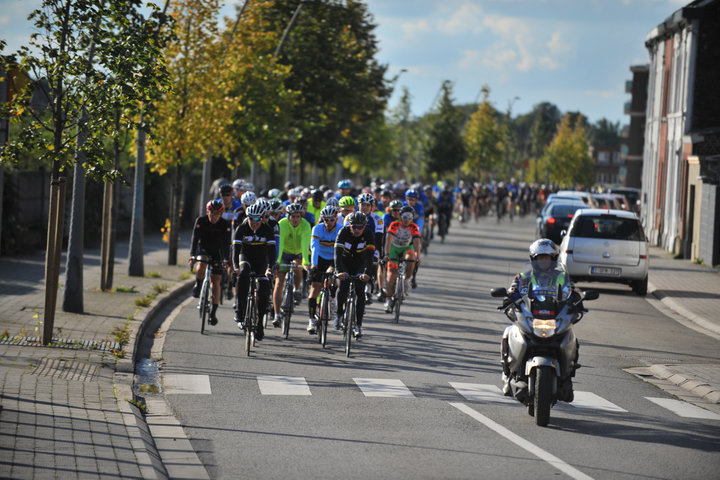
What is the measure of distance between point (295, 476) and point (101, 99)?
660cm

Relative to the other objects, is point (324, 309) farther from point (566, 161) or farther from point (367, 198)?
point (566, 161)

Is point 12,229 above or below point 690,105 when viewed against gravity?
below

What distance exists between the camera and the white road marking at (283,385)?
35.2ft

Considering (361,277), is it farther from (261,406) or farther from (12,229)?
(12,229)

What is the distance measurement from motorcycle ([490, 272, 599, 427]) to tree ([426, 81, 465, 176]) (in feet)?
227

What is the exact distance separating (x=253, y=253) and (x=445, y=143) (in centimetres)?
6617

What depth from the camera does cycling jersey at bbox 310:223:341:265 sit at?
576 inches

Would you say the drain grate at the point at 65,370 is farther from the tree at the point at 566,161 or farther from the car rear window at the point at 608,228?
the tree at the point at 566,161

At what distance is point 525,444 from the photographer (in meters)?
8.56

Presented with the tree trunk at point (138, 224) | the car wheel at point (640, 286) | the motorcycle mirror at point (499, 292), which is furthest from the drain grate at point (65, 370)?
the car wheel at point (640, 286)

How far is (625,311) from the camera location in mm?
20078

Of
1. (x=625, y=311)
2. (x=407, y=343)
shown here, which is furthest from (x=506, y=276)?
(x=407, y=343)

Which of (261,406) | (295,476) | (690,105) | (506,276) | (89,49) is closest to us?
(295,476)

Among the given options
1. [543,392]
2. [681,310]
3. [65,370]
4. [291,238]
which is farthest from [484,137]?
[543,392]
